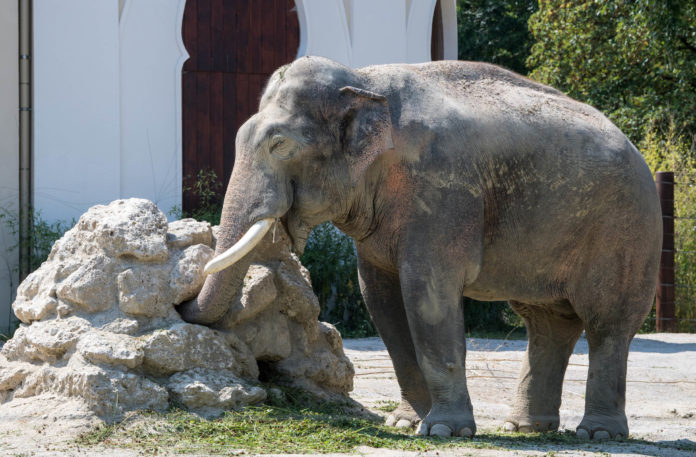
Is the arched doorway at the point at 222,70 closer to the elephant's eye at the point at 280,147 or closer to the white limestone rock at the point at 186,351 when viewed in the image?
the white limestone rock at the point at 186,351

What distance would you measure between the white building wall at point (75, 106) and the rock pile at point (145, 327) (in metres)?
5.44

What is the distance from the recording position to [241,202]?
5488 millimetres

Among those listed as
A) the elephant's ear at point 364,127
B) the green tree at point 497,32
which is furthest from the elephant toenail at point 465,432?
the green tree at point 497,32

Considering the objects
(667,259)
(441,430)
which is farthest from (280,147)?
(667,259)

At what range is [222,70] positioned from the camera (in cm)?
1259

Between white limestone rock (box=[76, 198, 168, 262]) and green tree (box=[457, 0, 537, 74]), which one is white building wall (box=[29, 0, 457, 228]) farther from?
green tree (box=[457, 0, 537, 74])

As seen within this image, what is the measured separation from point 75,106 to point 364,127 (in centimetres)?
689

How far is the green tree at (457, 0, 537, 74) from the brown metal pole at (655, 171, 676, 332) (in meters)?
14.1

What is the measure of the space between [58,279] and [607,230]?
309 centimetres

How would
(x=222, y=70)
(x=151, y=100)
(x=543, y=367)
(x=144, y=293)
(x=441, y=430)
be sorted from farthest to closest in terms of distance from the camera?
1. (x=222, y=70)
2. (x=151, y=100)
3. (x=543, y=367)
4. (x=144, y=293)
5. (x=441, y=430)

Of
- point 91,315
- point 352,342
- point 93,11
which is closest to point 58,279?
point 91,315

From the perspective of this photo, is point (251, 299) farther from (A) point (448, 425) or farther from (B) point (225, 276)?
(A) point (448, 425)

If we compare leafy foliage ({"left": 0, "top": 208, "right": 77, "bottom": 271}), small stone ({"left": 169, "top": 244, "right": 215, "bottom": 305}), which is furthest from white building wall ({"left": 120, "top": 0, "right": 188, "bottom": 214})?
small stone ({"left": 169, "top": 244, "right": 215, "bottom": 305})

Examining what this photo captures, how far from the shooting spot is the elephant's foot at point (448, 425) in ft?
17.5
